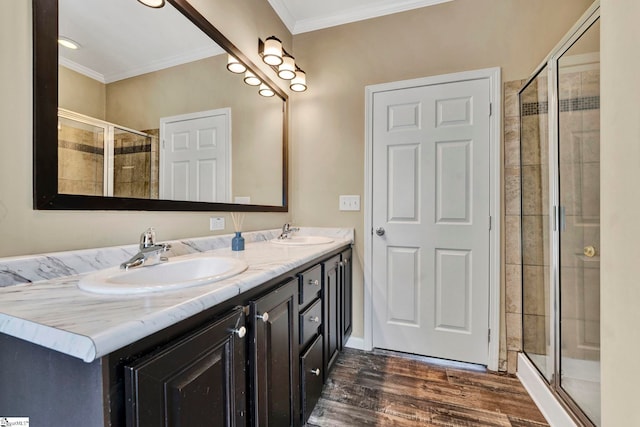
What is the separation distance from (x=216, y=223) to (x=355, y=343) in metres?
1.44

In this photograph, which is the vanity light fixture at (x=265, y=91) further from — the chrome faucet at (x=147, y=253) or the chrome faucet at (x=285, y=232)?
the chrome faucet at (x=147, y=253)

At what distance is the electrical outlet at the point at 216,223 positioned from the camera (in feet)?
4.86

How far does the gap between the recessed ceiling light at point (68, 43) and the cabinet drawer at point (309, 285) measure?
44.7 inches

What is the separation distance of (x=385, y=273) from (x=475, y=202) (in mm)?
803

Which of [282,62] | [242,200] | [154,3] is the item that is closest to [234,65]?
[282,62]

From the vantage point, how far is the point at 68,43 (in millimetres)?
875

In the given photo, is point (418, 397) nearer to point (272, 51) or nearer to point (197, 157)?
point (197, 157)

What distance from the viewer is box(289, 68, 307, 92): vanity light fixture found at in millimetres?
2158

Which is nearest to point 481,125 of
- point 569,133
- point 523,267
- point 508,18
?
point 569,133

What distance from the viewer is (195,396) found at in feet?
2.10

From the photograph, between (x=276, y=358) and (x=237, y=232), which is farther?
(x=237, y=232)

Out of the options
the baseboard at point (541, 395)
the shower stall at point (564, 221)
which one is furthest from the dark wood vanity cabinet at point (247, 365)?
the shower stall at point (564, 221)

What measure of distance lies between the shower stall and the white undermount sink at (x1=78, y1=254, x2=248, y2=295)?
173cm

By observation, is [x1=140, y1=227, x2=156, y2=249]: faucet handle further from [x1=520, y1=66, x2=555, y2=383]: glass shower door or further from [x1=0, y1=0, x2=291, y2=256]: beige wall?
[x1=520, y1=66, x2=555, y2=383]: glass shower door
